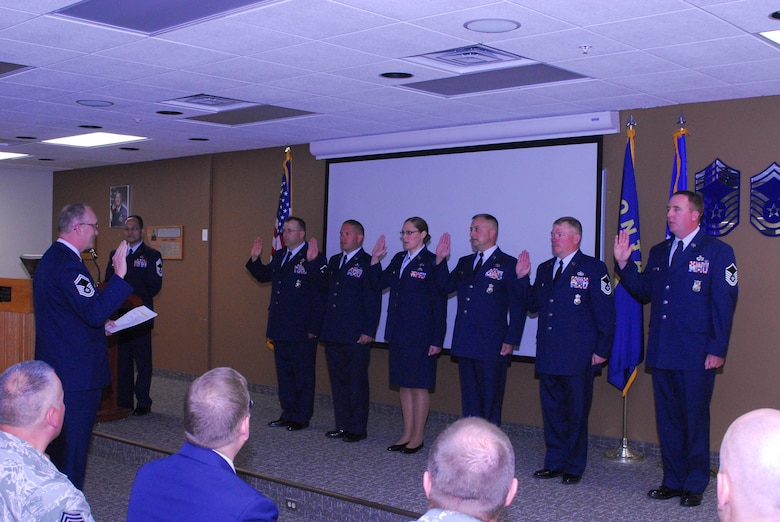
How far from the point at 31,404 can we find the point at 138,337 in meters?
5.17

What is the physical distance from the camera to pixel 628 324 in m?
5.67

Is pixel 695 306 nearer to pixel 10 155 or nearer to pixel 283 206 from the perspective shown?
pixel 283 206

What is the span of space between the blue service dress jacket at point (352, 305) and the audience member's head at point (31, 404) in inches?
152

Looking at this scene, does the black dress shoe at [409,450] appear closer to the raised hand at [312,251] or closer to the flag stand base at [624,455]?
the flag stand base at [624,455]

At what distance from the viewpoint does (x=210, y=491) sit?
2037mm

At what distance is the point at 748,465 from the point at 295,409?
5455mm

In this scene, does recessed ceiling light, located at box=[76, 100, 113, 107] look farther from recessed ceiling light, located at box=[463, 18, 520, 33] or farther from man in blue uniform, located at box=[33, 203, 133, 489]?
recessed ceiling light, located at box=[463, 18, 520, 33]

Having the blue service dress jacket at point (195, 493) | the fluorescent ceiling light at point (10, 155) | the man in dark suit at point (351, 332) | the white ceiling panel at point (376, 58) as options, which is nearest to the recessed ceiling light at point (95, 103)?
the white ceiling panel at point (376, 58)

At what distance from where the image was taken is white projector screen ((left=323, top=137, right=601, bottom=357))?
618cm

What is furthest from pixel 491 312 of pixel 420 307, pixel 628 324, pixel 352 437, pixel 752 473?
pixel 752 473

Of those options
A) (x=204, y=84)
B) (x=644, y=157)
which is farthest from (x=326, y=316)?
(x=644, y=157)

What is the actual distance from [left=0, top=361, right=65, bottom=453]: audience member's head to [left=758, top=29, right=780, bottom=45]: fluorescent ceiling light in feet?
11.5

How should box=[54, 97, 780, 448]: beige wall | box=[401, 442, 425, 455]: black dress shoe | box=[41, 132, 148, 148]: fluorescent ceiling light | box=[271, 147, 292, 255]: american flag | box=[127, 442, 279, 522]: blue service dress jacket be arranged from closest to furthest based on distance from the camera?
box=[127, 442, 279, 522]: blue service dress jacket → box=[54, 97, 780, 448]: beige wall → box=[401, 442, 425, 455]: black dress shoe → box=[271, 147, 292, 255]: american flag → box=[41, 132, 148, 148]: fluorescent ceiling light

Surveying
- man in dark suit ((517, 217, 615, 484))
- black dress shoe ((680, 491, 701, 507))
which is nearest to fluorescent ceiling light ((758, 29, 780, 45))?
man in dark suit ((517, 217, 615, 484))
